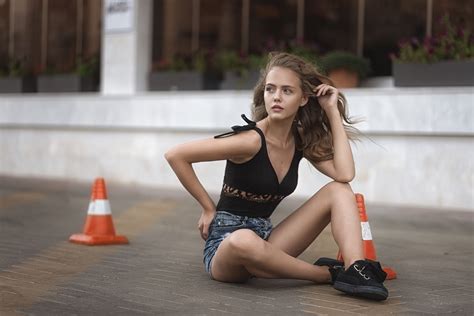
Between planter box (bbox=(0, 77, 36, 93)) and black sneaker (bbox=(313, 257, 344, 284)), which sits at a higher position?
planter box (bbox=(0, 77, 36, 93))

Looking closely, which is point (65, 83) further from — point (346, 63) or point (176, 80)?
point (346, 63)

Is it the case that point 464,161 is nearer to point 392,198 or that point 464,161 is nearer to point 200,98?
point 392,198

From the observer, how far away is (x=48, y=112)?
15641mm

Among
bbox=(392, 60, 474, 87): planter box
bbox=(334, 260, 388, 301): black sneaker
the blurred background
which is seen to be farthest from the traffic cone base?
bbox=(392, 60, 474, 87): planter box

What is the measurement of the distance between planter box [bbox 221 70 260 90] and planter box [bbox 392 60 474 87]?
249 centimetres

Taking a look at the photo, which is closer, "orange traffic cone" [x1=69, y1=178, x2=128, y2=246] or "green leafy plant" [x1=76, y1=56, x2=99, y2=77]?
"orange traffic cone" [x1=69, y1=178, x2=128, y2=246]

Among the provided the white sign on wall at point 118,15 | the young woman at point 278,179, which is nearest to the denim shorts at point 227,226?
the young woman at point 278,179

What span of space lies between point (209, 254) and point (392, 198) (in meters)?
5.90

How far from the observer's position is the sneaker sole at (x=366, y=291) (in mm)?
5055

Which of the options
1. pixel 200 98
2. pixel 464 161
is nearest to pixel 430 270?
pixel 464 161

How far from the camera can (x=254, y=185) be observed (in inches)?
218

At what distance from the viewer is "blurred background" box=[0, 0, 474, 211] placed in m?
11.1

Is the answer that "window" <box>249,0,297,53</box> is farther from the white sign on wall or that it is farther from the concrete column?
the white sign on wall

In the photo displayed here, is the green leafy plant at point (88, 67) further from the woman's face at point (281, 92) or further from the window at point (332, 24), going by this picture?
the woman's face at point (281, 92)
